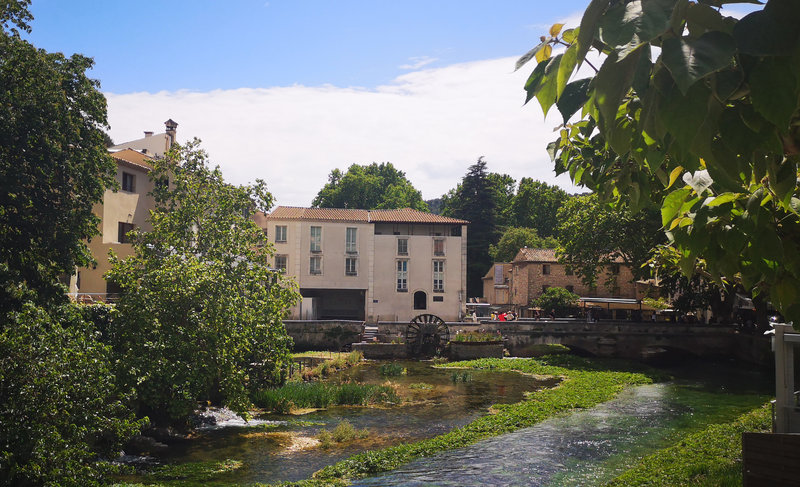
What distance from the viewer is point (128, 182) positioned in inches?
1410

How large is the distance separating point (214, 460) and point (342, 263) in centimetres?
3518

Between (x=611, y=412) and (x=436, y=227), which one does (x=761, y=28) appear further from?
(x=436, y=227)

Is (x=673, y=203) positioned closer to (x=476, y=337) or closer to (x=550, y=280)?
(x=476, y=337)

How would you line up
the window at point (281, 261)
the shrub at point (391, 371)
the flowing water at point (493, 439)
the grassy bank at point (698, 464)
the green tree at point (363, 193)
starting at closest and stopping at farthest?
the grassy bank at point (698, 464) → the flowing water at point (493, 439) → the shrub at point (391, 371) → the window at point (281, 261) → the green tree at point (363, 193)

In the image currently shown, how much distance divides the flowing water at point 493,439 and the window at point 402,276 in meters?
21.9

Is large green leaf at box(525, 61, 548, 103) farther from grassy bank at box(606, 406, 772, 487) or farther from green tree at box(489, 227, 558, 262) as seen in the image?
green tree at box(489, 227, 558, 262)

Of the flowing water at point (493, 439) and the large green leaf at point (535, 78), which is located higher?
the large green leaf at point (535, 78)

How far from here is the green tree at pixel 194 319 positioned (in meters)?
18.4

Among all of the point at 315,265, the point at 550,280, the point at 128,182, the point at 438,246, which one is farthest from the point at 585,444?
the point at 550,280

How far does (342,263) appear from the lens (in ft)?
169

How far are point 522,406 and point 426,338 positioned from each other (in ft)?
67.7

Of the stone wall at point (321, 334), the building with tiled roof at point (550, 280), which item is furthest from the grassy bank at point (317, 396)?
the building with tiled roof at point (550, 280)

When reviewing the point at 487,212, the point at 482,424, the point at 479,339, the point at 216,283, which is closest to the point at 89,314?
the point at 216,283

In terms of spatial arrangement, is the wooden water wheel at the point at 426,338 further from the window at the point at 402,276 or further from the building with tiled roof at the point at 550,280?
the building with tiled roof at the point at 550,280
